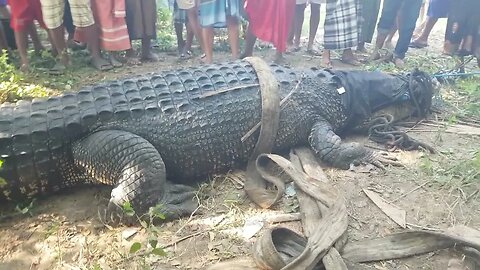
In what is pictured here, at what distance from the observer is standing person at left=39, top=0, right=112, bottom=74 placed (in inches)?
203

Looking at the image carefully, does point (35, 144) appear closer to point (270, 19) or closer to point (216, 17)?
point (216, 17)

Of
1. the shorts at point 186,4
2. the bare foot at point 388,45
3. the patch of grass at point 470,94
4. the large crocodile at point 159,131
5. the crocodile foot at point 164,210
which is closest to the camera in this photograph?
the crocodile foot at point 164,210

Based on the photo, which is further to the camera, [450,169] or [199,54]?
[199,54]

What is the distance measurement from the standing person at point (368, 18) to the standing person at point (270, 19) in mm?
1239

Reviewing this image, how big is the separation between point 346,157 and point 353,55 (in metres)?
3.04

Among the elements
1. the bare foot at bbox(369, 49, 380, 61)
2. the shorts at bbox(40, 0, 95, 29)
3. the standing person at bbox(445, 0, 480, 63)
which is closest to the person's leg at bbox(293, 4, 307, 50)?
the bare foot at bbox(369, 49, 380, 61)

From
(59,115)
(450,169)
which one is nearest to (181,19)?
(59,115)

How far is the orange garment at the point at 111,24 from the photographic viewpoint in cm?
541

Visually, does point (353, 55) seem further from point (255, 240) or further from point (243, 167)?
point (255, 240)

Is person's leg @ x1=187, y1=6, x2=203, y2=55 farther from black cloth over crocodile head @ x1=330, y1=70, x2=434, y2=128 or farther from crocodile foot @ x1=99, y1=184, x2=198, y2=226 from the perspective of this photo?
crocodile foot @ x1=99, y1=184, x2=198, y2=226

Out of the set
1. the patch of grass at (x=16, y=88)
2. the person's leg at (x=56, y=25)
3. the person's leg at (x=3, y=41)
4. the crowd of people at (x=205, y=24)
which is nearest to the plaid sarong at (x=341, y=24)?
the crowd of people at (x=205, y=24)

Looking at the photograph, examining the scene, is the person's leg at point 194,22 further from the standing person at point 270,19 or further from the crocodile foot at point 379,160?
the crocodile foot at point 379,160

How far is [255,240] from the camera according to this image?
110 inches

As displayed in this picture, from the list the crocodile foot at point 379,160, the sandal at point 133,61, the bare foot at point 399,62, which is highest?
the sandal at point 133,61
